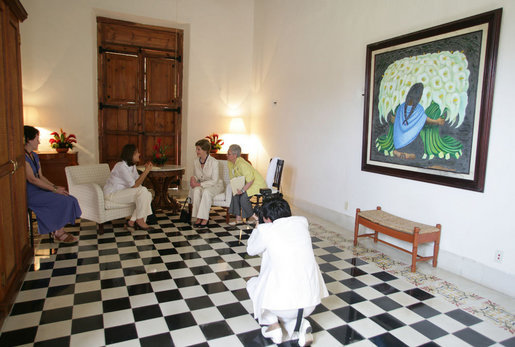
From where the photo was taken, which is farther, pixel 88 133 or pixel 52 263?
pixel 88 133

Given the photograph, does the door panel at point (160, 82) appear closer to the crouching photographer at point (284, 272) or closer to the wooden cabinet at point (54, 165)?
the wooden cabinet at point (54, 165)

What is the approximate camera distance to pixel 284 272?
97.5 inches

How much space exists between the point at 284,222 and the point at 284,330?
88cm

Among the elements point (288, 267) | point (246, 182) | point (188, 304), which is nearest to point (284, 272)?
point (288, 267)

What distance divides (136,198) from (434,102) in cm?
386

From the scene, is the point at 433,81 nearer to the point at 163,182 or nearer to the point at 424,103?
the point at 424,103

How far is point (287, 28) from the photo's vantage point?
7.02m

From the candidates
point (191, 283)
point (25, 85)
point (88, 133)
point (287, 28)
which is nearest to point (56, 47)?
point (25, 85)

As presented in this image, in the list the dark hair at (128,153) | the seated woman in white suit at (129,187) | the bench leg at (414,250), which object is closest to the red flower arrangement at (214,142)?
the seated woman in white suit at (129,187)

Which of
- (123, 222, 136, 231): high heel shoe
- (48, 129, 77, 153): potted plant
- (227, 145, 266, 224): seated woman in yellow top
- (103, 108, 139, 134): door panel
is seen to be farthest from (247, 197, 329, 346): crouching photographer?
(103, 108, 139, 134): door panel

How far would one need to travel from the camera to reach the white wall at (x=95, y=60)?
654 cm

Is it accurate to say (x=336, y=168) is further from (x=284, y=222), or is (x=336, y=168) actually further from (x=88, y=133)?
(x=88, y=133)

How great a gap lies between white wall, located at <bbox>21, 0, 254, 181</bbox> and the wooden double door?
0.22m

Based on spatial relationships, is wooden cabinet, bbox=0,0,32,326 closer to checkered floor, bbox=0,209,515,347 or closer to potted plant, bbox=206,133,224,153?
checkered floor, bbox=0,209,515,347
